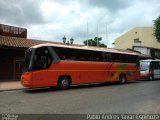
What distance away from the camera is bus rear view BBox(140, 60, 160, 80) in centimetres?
3281

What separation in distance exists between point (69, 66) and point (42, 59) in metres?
2.49

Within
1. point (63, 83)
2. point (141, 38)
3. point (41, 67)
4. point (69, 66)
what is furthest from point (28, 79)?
point (141, 38)

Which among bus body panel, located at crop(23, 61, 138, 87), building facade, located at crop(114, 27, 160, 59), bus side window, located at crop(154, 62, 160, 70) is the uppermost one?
building facade, located at crop(114, 27, 160, 59)

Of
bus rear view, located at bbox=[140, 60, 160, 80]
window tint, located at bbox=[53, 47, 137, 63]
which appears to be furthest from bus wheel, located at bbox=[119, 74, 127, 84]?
bus rear view, located at bbox=[140, 60, 160, 80]

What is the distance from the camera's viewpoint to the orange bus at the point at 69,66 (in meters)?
18.1

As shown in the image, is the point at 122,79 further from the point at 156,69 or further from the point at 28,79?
the point at 28,79

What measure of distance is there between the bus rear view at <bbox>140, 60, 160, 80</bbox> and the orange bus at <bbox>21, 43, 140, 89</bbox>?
7342 mm

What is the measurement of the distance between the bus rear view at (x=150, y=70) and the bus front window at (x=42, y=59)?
→ 17.1 m

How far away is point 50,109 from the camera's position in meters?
11.1

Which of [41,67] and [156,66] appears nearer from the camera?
[41,67]

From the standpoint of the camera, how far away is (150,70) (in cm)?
3316

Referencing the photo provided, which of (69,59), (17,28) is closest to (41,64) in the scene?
(69,59)

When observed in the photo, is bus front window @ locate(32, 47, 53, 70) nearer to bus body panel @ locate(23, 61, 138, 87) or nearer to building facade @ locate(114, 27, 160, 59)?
bus body panel @ locate(23, 61, 138, 87)

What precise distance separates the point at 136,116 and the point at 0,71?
2130 cm
